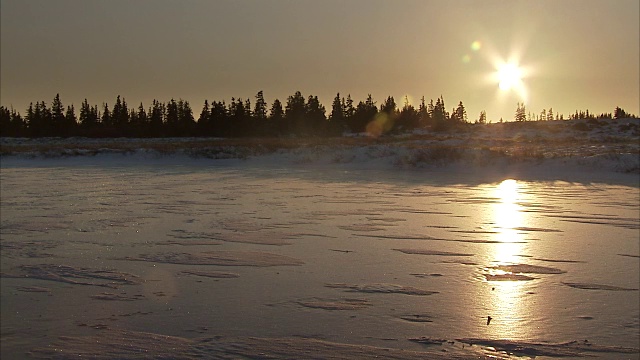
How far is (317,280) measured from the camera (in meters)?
5.28

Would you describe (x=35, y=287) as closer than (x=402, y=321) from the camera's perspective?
No

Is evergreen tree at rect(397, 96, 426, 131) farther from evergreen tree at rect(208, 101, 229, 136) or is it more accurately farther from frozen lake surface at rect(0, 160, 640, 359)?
frozen lake surface at rect(0, 160, 640, 359)

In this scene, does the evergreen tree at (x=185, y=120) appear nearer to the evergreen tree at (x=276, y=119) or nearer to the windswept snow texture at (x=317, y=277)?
the evergreen tree at (x=276, y=119)

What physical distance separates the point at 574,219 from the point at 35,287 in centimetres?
753

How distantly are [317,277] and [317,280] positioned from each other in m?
0.11

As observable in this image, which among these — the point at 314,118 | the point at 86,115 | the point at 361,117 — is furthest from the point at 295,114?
the point at 86,115

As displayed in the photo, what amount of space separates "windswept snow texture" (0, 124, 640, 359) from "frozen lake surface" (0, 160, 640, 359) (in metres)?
0.02

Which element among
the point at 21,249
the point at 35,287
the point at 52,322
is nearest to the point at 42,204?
the point at 21,249

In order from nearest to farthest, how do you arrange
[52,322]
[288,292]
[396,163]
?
[52,322] → [288,292] → [396,163]

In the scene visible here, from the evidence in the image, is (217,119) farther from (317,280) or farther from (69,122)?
(317,280)

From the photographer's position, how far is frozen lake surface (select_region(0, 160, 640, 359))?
151 inches

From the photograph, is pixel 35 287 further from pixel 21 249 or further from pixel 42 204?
pixel 42 204

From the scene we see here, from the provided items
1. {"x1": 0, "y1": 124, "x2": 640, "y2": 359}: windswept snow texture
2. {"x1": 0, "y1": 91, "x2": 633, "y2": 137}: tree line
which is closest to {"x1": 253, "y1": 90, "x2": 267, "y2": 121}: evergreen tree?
{"x1": 0, "y1": 91, "x2": 633, "y2": 137}: tree line

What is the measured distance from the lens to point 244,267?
580cm
